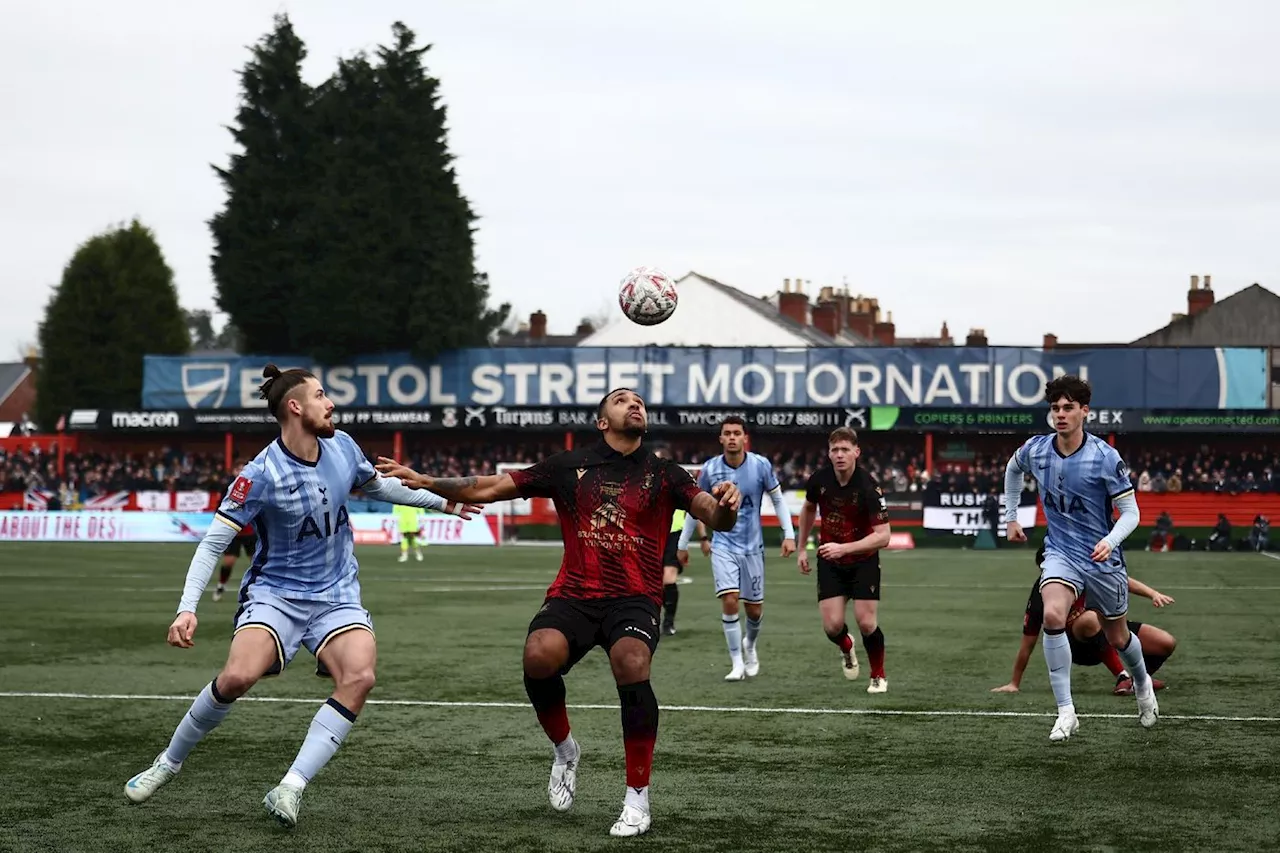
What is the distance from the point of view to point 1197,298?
77.3 m

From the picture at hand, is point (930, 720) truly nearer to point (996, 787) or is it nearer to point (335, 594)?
point (996, 787)

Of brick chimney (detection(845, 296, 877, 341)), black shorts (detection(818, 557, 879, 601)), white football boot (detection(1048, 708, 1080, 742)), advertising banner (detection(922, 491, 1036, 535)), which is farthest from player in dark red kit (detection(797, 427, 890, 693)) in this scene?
brick chimney (detection(845, 296, 877, 341))

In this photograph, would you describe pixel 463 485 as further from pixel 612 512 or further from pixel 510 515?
pixel 510 515

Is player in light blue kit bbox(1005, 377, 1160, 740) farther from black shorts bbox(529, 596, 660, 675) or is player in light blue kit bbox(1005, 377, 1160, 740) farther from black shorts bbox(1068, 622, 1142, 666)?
black shorts bbox(529, 596, 660, 675)

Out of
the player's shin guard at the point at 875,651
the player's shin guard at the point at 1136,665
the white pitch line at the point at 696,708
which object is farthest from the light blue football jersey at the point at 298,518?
the player's shin guard at the point at 875,651

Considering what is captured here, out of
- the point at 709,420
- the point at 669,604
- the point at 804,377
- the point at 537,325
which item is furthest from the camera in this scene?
the point at 537,325

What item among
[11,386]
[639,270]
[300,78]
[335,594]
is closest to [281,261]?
[300,78]

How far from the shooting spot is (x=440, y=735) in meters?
11.2

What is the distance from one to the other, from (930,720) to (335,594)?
5421 millimetres

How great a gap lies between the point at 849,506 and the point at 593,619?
19.1 feet

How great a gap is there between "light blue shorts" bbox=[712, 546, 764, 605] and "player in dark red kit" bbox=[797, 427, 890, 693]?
3.87 ft

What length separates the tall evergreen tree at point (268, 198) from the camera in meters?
70.1

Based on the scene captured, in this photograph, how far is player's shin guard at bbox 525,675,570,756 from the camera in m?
8.38

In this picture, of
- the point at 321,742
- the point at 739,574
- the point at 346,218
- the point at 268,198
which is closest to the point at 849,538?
Answer: the point at 739,574
